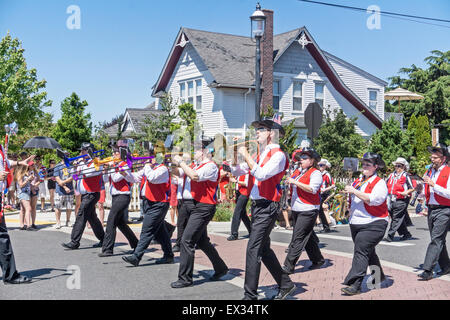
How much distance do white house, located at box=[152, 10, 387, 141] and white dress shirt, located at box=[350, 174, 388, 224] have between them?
19.5 meters

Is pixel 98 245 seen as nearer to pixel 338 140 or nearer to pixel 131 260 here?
pixel 131 260

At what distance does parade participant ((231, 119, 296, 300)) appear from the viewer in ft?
18.8

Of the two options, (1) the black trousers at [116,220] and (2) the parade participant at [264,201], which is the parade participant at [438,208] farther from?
(1) the black trousers at [116,220]

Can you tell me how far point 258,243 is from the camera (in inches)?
228

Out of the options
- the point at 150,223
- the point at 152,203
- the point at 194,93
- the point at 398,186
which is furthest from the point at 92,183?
the point at 194,93

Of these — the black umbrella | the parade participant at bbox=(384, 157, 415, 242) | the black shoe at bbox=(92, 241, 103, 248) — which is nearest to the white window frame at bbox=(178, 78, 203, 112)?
the black umbrella

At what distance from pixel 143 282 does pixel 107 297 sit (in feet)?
2.80

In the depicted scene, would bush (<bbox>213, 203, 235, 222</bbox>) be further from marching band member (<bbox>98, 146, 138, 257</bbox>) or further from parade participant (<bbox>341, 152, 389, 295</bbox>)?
parade participant (<bbox>341, 152, 389, 295</bbox>)

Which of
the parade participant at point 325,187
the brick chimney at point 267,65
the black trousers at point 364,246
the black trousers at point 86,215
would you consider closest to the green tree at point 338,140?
the brick chimney at point 267,65

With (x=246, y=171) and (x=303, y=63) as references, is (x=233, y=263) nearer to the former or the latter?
(x=246, y=171)

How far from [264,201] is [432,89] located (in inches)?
1640

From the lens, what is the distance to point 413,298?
6371 mm
